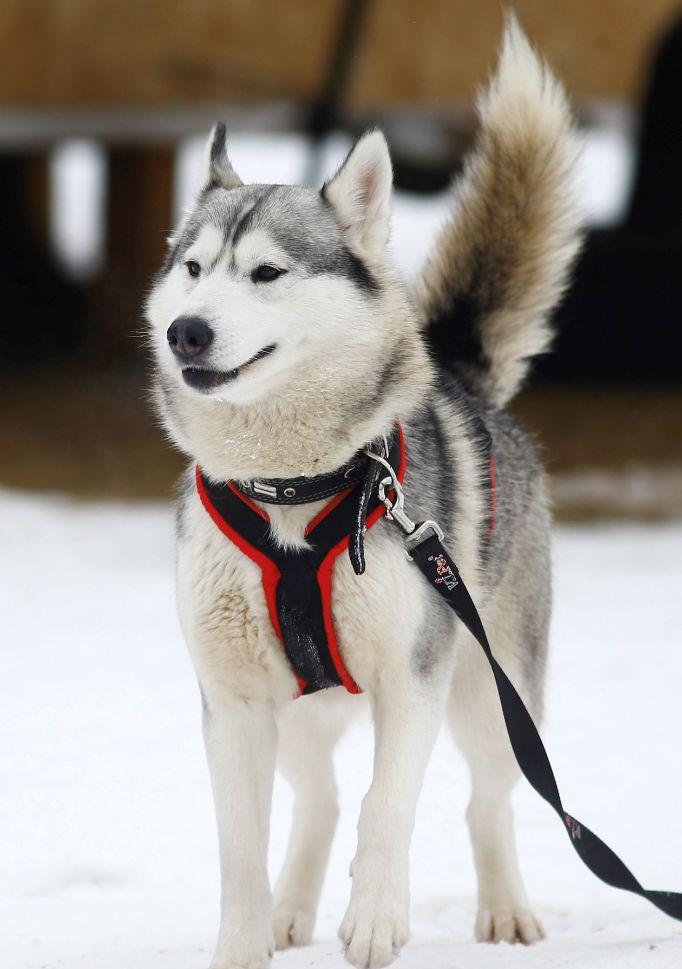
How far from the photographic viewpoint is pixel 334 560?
2164mm

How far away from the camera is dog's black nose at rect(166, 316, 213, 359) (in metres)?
2.05

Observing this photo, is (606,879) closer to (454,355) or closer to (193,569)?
(193,569)

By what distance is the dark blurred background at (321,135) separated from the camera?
7.34m

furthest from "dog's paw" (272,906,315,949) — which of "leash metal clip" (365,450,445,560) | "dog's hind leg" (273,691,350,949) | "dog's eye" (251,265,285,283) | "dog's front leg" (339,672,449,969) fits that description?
"dog's eye" (251,265,285,283)

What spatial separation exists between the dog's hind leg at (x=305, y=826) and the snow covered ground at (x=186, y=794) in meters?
0.14

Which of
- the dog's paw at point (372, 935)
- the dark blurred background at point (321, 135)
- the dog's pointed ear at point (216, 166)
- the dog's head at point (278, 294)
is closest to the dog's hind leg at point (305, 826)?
the dog's paw at point (372, 935)

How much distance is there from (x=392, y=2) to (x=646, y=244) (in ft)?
9.76

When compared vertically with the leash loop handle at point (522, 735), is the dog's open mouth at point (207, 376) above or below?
above

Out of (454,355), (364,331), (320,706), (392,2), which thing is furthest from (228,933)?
(392,2)

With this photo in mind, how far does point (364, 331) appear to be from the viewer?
2.24 metres

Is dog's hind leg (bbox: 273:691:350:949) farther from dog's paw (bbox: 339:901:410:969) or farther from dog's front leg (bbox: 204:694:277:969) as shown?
dog's paw (bbox: 339:901:410:969)

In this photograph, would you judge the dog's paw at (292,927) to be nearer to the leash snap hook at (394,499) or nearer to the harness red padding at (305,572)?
the harness red padding at (305,572)

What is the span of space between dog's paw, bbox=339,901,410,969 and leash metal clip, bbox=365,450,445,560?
59 centimetres

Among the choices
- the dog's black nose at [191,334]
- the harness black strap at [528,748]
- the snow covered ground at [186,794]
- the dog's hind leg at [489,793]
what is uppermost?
the dog's black nose at [191,334]
